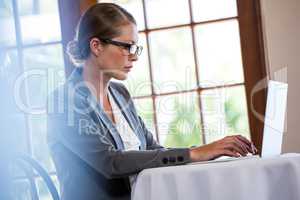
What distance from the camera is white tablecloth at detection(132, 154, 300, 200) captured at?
4.59 feet

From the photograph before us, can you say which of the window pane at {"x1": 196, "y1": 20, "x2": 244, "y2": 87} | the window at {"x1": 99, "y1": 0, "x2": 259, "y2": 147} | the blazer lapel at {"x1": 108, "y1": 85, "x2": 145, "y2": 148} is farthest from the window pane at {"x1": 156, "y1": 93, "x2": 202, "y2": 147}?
the blazer lapel at {"x1": 108, "y1": 85, "x2": 145, "y2": 148}

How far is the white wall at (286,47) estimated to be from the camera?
2.71 metres

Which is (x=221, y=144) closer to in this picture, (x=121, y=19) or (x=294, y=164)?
(x=294, y=164)

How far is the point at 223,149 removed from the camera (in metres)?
1.53

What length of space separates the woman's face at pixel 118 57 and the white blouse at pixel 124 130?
A: 0.47 ft

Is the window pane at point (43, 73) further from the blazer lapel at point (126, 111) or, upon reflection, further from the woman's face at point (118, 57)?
the woman's face at point (118, 57)

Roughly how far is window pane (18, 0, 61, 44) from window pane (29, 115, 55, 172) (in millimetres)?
461

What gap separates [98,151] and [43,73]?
1.55 metres

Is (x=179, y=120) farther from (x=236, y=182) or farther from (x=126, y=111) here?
(x=236, y=182)

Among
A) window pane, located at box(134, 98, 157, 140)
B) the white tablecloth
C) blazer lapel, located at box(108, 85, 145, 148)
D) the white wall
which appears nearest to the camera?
the white tablecloth

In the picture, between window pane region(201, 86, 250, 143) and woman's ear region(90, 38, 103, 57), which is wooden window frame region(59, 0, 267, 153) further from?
woman's ear region(90, 38, 103, 57)

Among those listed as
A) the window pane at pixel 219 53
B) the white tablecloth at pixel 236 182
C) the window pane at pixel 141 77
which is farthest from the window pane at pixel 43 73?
the white tablecloth at pixel 236 182

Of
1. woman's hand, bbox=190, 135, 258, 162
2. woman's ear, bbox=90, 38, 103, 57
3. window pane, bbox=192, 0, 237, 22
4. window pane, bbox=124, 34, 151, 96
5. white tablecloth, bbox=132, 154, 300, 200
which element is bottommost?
white tablecloth, bbox=132, 154, 300, 200

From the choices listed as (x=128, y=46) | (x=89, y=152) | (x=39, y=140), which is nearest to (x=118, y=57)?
(x=128, y=46)
